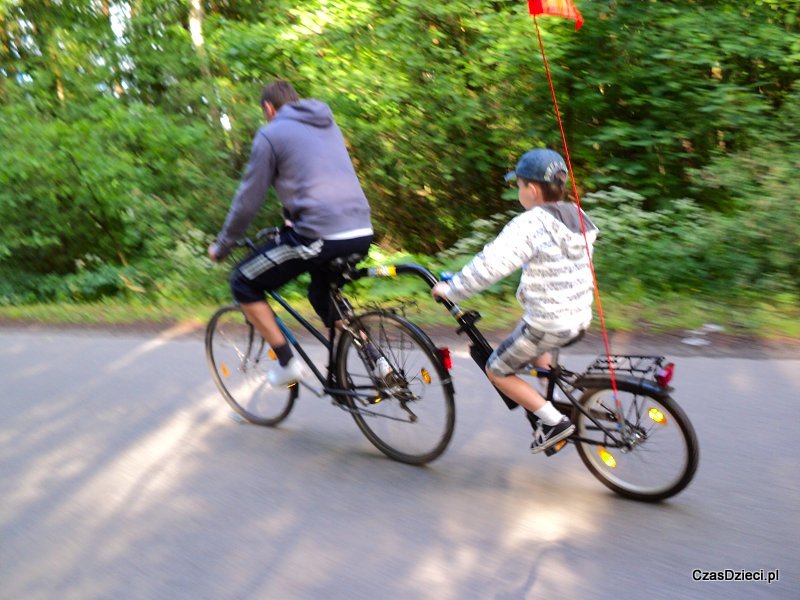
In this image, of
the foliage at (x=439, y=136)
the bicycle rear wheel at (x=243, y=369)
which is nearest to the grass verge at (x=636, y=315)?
the foliage at (x=439, y=136)

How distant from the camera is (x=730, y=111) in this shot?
889 centimetres

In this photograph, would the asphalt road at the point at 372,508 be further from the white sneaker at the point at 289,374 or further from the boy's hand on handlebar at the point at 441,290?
the boy's hand on handlebar at the point at 441,290

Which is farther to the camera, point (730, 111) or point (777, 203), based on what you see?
point (730, 111)

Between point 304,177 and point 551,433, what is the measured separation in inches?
73.3

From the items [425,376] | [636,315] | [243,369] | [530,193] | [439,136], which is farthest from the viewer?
[439,136]

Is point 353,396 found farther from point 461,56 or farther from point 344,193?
point 461,56

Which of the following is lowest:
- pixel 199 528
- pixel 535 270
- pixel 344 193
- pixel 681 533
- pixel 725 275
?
pixel 725 275

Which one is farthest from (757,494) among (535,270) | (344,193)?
(344,193)

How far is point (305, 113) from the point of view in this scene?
428 centimetres

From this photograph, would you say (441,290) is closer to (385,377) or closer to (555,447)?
(385,377)

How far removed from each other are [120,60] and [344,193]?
16.2 m

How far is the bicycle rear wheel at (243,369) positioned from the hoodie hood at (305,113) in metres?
1.34

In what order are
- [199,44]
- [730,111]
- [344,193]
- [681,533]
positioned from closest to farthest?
[681,533] → [344,193] → [730,111] → [199,44]

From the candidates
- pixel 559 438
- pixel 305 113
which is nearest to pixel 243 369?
pixel 305 113
